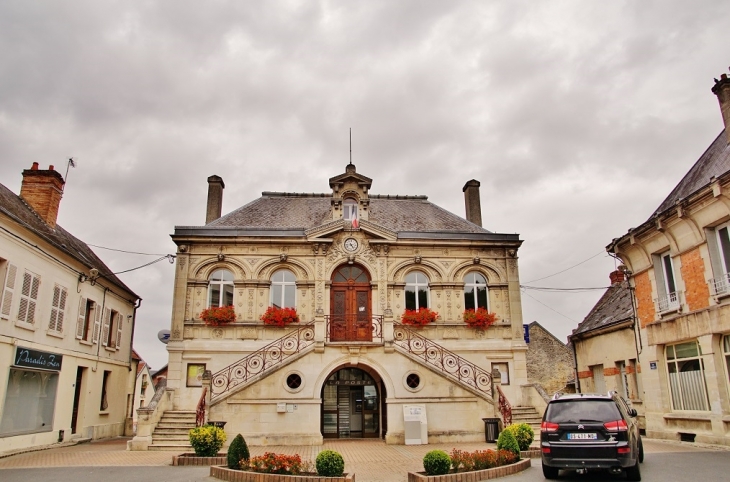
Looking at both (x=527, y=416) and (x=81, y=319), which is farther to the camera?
(x=81, y=319)

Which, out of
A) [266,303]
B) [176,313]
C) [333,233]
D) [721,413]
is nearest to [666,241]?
[721,413]

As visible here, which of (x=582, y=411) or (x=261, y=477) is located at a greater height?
(x=582, y=411)

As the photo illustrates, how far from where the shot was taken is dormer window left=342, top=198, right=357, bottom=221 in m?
21.5

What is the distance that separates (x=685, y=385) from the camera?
15.3 meters

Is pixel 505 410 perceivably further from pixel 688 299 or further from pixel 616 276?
pixel 616 276

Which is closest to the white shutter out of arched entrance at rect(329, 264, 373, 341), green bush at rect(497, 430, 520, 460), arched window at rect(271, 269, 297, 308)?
arched window at rect(271, 269, 297, 308)

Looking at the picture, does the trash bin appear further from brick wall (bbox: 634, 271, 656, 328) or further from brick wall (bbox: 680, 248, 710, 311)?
brick wall (bbox: 680, 248, 710, 311)

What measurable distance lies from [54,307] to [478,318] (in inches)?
561

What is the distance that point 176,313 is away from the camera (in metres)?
19.7

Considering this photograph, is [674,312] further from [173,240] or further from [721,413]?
[173,240]

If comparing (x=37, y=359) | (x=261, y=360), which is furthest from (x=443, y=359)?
(x=37, y=359)

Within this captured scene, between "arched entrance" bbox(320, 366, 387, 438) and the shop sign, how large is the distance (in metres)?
8.64

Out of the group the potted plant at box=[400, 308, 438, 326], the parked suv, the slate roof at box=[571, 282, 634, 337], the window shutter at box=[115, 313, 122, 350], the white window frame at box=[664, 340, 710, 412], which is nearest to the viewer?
the parked suv

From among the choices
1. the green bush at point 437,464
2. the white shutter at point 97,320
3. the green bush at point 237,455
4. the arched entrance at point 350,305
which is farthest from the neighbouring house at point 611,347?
the white shutter at point 97,320
